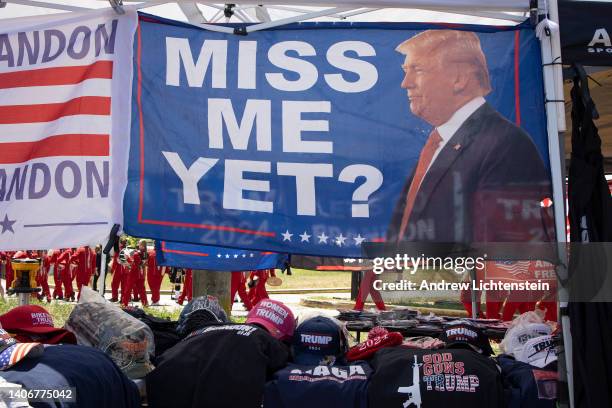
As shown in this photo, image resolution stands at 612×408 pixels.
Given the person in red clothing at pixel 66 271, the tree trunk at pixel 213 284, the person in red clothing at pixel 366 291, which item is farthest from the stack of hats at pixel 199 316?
the person in red clothing at pixel 66 271

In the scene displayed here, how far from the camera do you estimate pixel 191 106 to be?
140 inches

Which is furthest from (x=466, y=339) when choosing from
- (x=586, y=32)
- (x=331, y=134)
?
(x=586, y=32)

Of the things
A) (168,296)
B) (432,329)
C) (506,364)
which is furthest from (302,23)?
(168,296)

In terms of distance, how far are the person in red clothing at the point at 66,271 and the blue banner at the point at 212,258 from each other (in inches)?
535

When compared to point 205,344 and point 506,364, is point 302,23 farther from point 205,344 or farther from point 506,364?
point 506,364

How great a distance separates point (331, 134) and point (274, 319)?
3.42 feet

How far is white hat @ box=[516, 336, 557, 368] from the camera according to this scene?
324 cm

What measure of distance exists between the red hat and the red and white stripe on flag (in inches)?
15.2

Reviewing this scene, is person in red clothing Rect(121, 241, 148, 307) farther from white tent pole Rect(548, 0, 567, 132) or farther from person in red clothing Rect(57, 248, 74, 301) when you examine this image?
white tent pole Rect(548, 0, 567, 132)

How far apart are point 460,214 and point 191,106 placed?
59.6 inches

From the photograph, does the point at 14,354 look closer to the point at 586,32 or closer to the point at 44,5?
the point at 44,5

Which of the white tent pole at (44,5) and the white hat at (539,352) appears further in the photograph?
the white tent pole at (44,5)

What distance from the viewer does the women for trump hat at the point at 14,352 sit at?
2543mm

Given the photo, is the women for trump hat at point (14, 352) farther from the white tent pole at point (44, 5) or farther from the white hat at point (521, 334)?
the white hat at point (521, 334)
